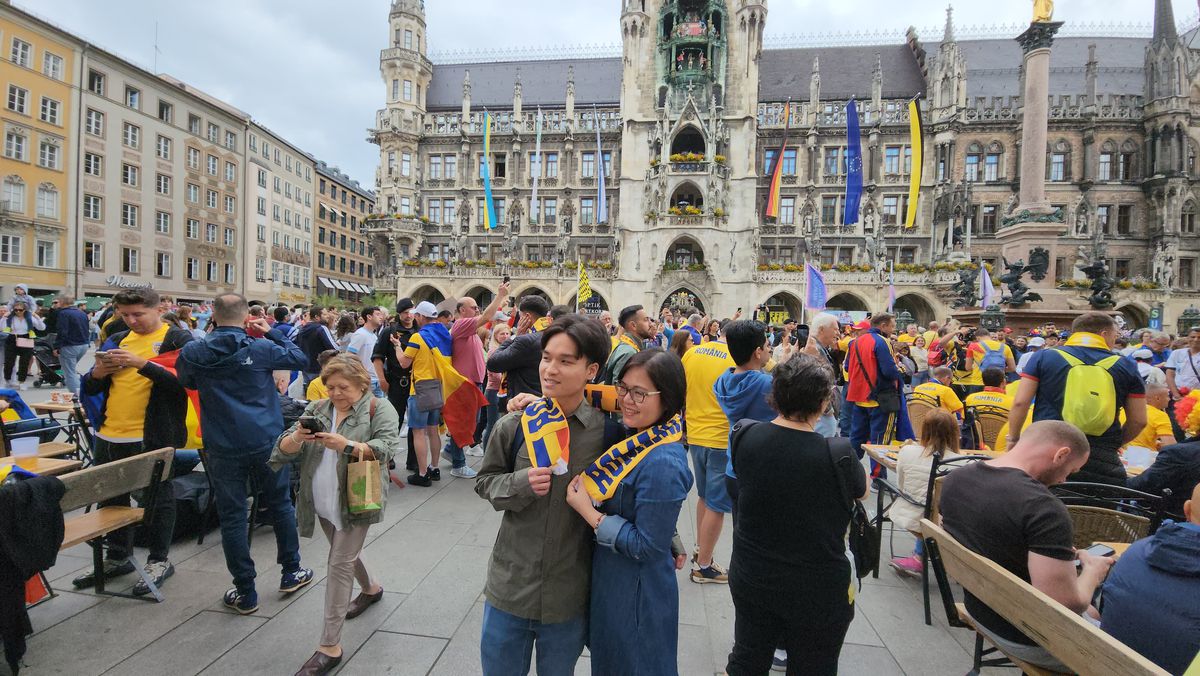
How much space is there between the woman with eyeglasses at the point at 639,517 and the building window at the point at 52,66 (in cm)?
4382

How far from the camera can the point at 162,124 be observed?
115 feet

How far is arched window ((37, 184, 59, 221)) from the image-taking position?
29291mm

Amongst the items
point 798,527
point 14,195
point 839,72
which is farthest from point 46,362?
point 839,72

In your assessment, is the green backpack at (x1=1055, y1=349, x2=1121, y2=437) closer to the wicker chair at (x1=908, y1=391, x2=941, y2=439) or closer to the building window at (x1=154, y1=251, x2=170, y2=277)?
the wicker chair at (x1=908, y1=391, x2=941, y2=439)

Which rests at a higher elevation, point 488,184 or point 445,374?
point 488,184

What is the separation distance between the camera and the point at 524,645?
2141 mm

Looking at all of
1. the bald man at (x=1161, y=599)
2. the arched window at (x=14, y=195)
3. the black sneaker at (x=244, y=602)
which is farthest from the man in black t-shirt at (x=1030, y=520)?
the arched window at (x=14, y=195)

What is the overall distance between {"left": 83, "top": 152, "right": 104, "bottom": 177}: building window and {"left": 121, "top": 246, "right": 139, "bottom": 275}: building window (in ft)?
14.6

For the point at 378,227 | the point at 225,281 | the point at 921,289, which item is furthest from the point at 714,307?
the point at 225,281

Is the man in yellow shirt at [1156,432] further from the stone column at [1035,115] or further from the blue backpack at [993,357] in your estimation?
the stone column at [1035,115]

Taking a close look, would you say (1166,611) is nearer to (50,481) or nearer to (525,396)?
(525,396)

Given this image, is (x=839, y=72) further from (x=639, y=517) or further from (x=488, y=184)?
(x=639, y=517)

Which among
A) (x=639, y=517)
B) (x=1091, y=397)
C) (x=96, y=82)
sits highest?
(x=96, y=82)

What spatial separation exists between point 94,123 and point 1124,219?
68.2 m
